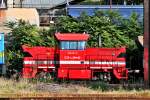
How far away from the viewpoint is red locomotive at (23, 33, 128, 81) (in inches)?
1079

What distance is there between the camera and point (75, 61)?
90.4 ft

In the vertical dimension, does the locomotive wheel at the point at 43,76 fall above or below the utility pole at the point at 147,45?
below

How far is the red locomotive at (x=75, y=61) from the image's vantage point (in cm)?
2741

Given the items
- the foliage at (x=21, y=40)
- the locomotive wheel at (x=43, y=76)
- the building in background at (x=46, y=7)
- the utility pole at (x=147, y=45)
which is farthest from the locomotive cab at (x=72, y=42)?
the building in background at (x=46, y=7)

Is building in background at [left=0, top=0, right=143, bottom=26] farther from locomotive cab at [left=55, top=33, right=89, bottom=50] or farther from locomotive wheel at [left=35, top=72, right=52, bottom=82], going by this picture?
locomotive cab at [left=55, top=33, right=89, bottom=50]

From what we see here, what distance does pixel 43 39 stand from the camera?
3378 centimetres

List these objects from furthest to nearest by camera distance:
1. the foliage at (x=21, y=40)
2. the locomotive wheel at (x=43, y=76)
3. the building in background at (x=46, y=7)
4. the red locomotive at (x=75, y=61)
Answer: the building in background at (x=46, y=7)
the foliage at (x=21, y=40)
the red locomotive at (x=75, y=61)
the locomotive wheel at (x=43, y=76)

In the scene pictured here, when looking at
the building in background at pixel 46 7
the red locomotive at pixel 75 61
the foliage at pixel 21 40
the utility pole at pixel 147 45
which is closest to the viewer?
the utility pole at pixel 147 45

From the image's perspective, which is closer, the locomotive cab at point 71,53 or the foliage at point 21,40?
the locomotive cab at point 71,53

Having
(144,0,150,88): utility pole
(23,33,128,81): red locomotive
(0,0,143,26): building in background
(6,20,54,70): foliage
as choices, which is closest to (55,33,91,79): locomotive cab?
(23,33,128,81): red locomotive

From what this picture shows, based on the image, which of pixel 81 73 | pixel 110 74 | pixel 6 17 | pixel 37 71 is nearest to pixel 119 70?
pixel 110 74

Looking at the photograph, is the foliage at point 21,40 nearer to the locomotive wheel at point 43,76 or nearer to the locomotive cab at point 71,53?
the locomotive wheel at point 43,76

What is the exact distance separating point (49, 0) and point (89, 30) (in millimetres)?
19900

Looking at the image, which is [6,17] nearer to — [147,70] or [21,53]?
[21,53]
